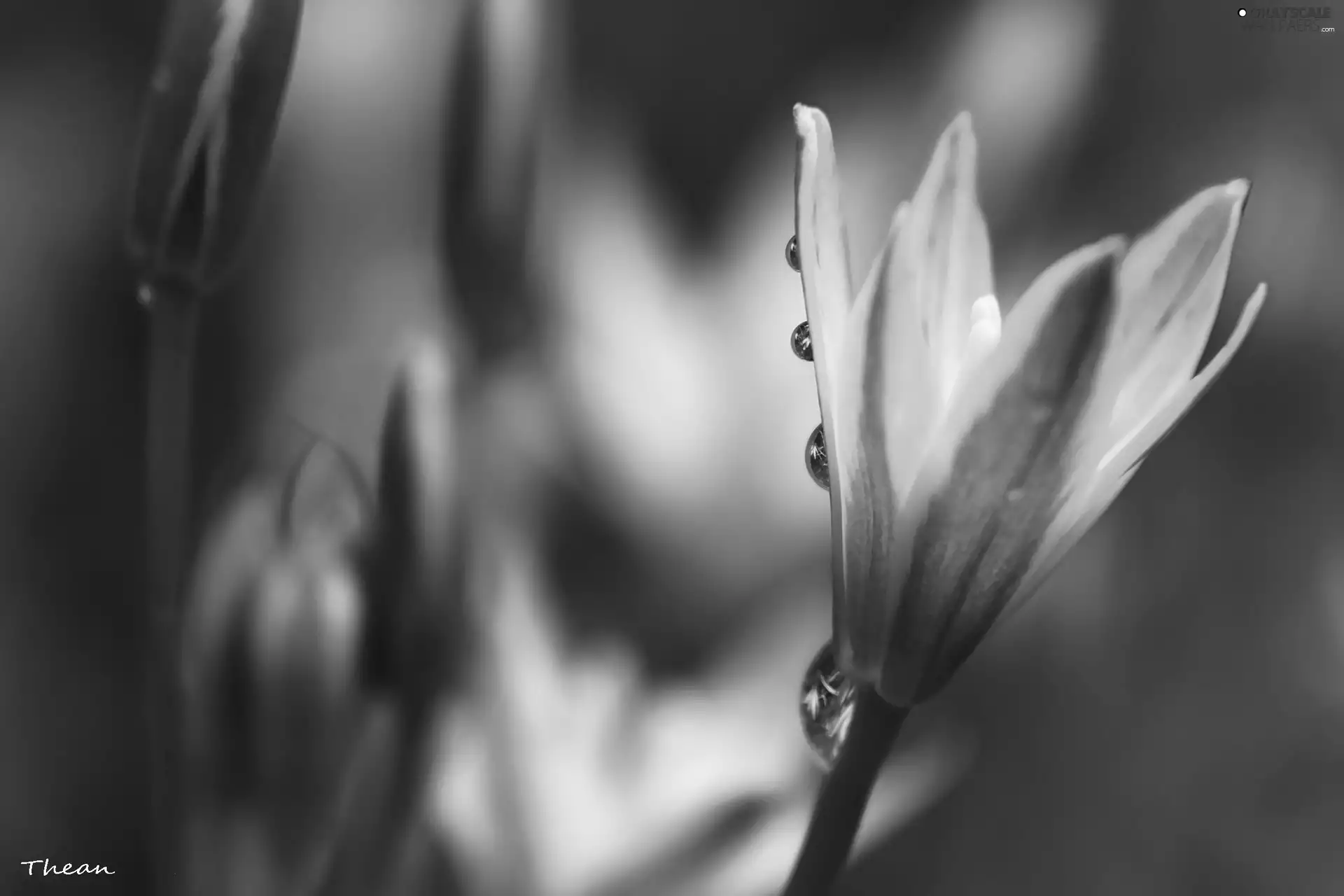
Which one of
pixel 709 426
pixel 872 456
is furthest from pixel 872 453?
pixel 709 426

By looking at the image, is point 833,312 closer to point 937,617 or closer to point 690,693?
point 937,617

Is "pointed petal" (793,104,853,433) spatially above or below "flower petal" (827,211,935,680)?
above

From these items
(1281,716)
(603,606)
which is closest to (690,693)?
(603,606)

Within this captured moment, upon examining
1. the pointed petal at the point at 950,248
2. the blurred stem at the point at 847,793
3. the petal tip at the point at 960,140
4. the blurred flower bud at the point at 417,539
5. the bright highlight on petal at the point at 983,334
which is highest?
the petal tip at the point at 960,140

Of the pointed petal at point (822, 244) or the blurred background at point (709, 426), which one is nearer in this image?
the pointed petal at point (822, 244)

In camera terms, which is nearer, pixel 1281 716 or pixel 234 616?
pixel 234 616

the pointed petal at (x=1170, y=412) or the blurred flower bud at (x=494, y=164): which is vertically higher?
the blurred flower bud at (x=494, y=164)
